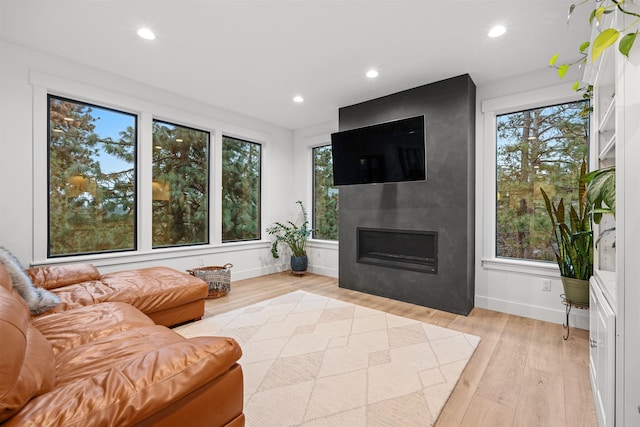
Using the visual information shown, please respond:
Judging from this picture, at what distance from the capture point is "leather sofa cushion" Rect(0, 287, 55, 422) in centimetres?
85

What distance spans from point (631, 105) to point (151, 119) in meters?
4.30

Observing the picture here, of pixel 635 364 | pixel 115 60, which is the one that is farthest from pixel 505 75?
pixel 115 60

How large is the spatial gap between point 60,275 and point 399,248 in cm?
357

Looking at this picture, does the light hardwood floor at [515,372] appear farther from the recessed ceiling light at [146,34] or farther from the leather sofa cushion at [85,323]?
the recessed ceiling light at [146,34]

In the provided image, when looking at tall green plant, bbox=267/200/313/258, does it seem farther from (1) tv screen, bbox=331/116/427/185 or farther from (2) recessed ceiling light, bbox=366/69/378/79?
(2) recessed ceiling light, bbox=366/69/378/79

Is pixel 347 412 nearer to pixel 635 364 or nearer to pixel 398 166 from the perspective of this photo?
pixel 635 364

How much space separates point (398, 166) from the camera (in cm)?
352

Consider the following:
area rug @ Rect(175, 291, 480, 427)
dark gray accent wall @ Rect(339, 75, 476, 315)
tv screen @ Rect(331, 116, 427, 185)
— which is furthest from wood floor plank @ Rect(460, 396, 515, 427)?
tv screen @ Rect(331, 116, 427, 185)

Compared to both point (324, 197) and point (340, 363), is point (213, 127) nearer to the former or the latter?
point (324, 197)

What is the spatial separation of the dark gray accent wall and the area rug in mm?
598

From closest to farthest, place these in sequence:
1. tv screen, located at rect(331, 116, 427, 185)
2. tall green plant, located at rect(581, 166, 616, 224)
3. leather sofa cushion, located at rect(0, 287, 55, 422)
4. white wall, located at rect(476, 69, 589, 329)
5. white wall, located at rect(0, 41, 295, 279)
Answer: leather sofa cushion, located at rect(0, 287, 55, 422) → tall green plant, located at rect(581, 166, 616, 224) → white wall, located at rect(0, 41, 295, 279) → white wall, located at rect(476, 69, 589, 329) → tv screen, located at rect(331, 116, 427, 185)

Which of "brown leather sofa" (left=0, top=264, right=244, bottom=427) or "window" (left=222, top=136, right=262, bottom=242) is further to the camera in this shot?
"window" (left=222, top=136, right=262, bottom=242)

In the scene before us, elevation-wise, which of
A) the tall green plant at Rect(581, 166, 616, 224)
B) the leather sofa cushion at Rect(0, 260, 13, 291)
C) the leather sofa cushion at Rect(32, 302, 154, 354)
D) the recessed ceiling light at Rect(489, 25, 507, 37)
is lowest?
the leather sofa cushion at Rect(32, 302, 154, 354)

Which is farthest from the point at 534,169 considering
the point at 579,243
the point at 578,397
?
the point at 578,397
